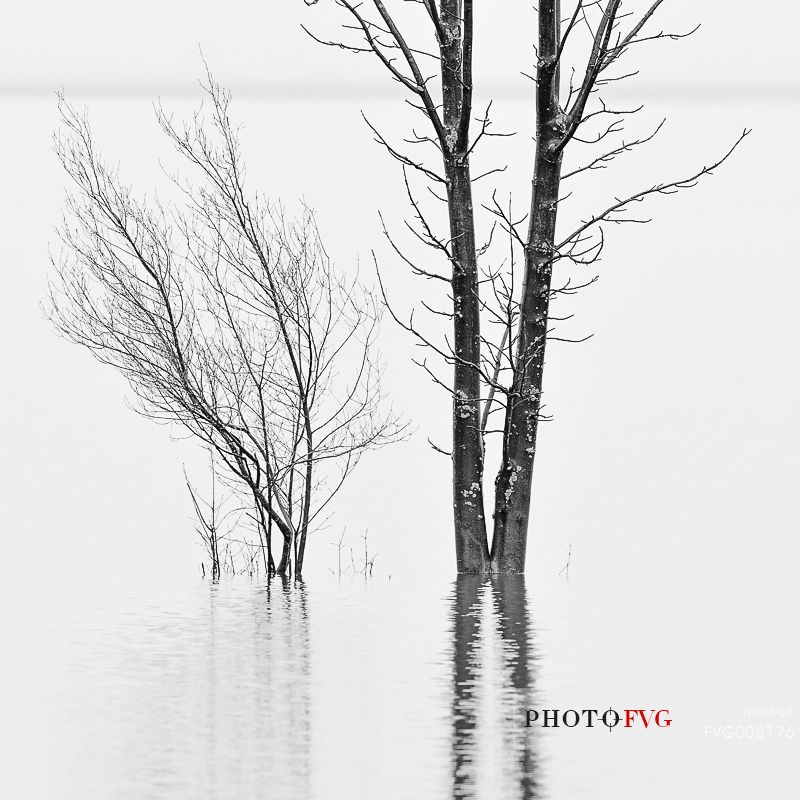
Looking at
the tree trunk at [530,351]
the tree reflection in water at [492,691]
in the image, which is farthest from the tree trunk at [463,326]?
the tree reflection in water at [492,691]

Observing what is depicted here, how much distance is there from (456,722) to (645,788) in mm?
1098

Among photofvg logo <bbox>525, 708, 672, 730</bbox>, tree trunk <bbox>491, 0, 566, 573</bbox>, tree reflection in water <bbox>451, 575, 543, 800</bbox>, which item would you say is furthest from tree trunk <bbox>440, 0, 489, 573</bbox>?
photofvg logo <bbox>525, 708, 672, 730</bbox>

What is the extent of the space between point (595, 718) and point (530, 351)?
382 centimetres

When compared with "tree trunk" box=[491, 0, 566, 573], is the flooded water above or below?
below

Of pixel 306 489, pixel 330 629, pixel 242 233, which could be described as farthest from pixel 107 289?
pixel 330 629

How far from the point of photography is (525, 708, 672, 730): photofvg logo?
223 inches

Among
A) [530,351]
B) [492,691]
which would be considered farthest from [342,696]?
[530,351]

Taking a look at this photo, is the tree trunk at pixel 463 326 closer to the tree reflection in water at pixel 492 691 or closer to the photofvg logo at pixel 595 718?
the tree reflection in water at pixel 492 691

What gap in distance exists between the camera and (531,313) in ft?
29.9

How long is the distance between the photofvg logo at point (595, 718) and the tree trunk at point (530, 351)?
11.0 ft

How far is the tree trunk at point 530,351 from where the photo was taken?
9086mm

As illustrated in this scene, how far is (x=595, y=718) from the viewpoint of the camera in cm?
575

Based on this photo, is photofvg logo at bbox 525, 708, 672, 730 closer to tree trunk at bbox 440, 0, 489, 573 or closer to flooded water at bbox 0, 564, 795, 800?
flooded water at bbox 0, 564, 795, 800

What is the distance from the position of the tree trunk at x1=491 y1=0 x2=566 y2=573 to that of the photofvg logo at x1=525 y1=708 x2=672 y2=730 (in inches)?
132
